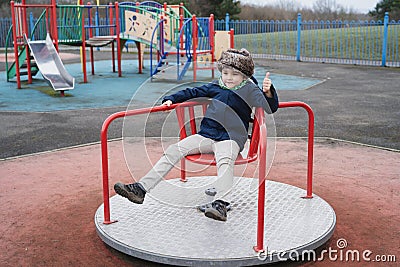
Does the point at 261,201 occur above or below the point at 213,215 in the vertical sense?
above

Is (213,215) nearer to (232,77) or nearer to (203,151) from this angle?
(203,151)

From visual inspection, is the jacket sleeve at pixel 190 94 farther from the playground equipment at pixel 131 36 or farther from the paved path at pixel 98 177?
the playground equipment at pixel 131 36

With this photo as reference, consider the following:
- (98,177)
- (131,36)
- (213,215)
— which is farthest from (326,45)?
(213,215)

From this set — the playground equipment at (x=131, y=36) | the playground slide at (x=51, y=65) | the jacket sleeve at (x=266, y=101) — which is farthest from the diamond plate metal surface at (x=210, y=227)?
the playground equipment at (x=131, y=36)

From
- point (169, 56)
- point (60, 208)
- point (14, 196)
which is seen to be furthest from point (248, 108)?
point (169, 56)

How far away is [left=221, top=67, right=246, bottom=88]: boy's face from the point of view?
131 inches

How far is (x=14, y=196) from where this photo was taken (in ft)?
12.8

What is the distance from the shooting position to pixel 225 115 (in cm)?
334

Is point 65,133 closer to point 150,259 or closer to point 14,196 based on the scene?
point 14,196

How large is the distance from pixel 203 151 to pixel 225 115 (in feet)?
0.91

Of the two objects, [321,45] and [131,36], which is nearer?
[131,36]

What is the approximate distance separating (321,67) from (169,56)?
17.1 ft

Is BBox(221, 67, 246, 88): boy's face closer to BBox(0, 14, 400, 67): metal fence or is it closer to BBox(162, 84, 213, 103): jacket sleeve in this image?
BBox(162, 84, 213, 103): jacket sleeve

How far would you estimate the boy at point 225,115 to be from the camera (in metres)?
3.15
